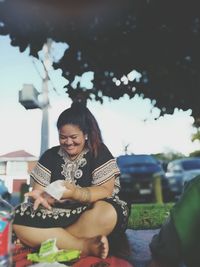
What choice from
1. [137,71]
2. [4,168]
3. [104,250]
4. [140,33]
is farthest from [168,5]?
[4,168]

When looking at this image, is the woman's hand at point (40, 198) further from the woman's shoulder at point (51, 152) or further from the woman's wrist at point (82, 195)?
the woman's shoulder at point (51, 152)

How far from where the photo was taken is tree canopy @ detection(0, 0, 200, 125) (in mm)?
5441

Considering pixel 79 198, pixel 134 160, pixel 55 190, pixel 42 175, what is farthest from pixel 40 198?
pixel 134 160

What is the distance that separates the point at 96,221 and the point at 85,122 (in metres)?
0.70

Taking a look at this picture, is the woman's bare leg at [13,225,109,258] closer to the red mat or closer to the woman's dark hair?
the red mat

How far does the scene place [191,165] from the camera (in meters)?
14.7

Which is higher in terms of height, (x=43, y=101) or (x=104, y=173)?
(x=43, y=101)

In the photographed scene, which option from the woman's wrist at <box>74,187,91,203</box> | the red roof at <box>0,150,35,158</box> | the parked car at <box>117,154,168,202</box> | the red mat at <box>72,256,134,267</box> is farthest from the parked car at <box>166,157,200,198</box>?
the red roof at <box>0,150,35,158</box>

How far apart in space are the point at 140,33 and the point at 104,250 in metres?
4.11

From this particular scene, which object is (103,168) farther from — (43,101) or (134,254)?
(43,101)

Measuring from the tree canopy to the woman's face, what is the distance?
10.0 feet

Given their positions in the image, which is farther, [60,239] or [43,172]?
[43,172]

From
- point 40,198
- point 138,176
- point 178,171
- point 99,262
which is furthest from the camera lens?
point 178,171

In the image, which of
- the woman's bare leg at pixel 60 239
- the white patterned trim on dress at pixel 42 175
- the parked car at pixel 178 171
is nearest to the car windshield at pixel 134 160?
the parked car at pixel 178 171
